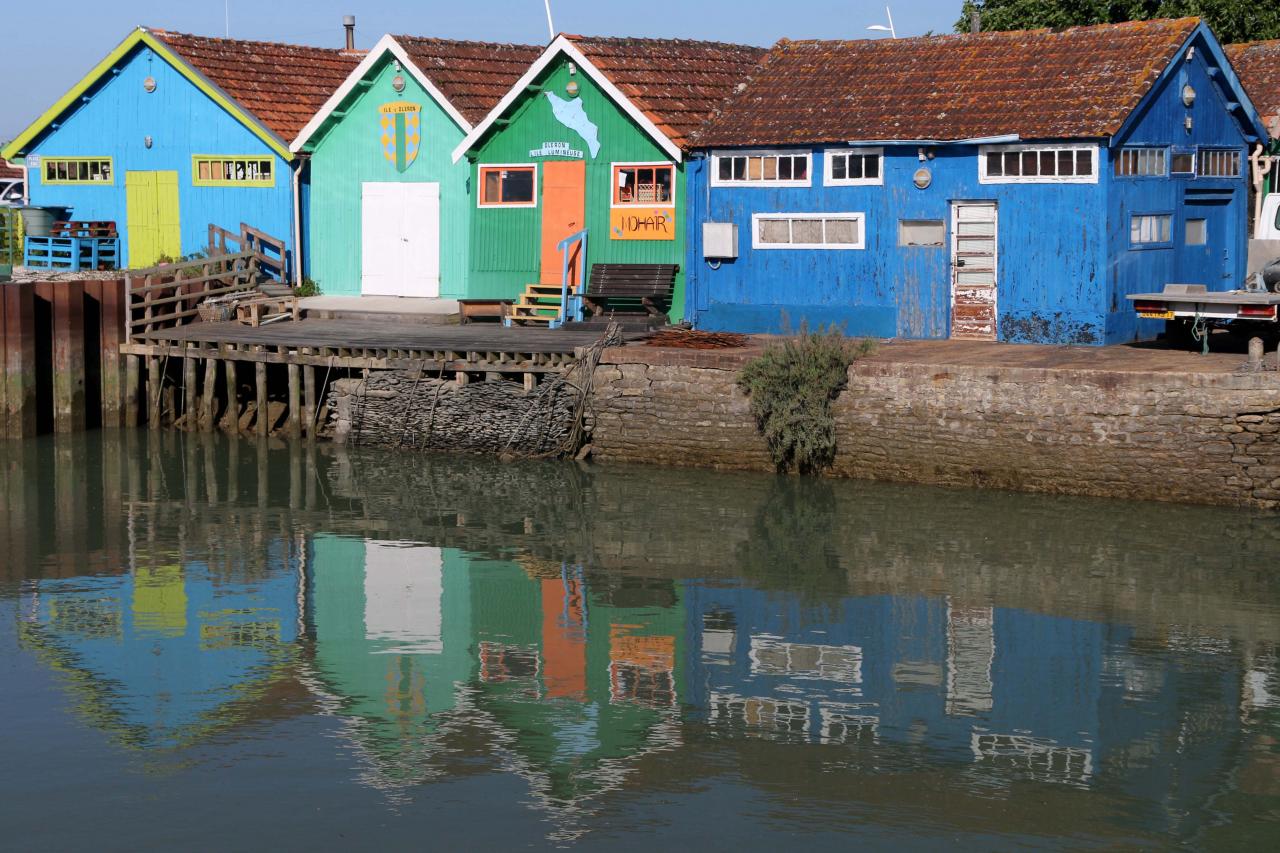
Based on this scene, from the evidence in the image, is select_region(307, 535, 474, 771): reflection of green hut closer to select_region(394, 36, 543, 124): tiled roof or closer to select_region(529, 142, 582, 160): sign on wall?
select_region(529, 142, 582, 160): sign on wall

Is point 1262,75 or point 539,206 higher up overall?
point 1262,75

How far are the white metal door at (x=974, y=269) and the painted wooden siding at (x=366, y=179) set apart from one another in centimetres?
Result: 897

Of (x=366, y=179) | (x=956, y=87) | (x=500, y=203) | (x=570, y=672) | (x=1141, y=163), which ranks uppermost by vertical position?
(x=956, y=87)

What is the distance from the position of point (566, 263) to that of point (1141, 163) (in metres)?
8.89

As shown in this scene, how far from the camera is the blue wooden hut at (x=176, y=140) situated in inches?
1272

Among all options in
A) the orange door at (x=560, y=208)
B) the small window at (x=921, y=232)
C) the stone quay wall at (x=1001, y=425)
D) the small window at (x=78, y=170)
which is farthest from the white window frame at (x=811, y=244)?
the small window at (x=78, y=170)

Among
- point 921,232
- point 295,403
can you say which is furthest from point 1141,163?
point 295,403

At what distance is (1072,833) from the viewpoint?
1116 centimetres

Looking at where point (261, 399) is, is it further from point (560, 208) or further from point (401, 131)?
point (401, 131)

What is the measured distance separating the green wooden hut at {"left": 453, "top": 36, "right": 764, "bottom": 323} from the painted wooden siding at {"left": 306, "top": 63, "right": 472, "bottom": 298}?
37.1 inches

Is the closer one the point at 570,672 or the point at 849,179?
the point at 570,672

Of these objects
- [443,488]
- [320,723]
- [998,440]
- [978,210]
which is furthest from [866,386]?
[320,723]

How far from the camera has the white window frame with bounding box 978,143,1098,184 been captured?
77.0 feet

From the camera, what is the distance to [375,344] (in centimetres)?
2564
